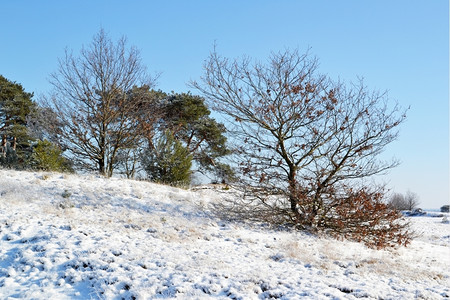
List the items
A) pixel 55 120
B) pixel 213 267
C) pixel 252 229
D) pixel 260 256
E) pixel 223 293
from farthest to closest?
pixel 55 120, pixel 252 229, pixel 260 256, pixel 213 267, pixel 223 293

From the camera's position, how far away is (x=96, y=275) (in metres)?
5.08

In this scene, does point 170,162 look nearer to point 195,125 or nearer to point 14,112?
point 195,125

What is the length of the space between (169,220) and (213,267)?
348 centimetres

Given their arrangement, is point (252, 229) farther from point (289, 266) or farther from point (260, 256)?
point (289, 266)

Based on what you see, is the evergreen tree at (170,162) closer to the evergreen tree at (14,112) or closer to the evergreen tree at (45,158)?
the evergreen tree at (45,158)

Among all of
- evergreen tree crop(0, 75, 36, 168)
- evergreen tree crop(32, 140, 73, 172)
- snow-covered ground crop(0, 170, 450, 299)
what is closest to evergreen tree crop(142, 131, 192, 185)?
evergreen tree crop(32, 140, 73, 172)

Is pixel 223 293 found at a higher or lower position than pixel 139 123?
lower

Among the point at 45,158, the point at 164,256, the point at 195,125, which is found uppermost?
the point at 195,125

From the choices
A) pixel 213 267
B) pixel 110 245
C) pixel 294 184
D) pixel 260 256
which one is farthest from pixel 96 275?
pixel 294 184

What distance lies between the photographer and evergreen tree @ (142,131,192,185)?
53.7 feet

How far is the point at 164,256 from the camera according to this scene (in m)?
6.04

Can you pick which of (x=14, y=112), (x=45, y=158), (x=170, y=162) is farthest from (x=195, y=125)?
(x=14, y=112)

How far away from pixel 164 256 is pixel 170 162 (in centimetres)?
1062

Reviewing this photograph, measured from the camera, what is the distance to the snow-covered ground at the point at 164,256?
482 centimetres
